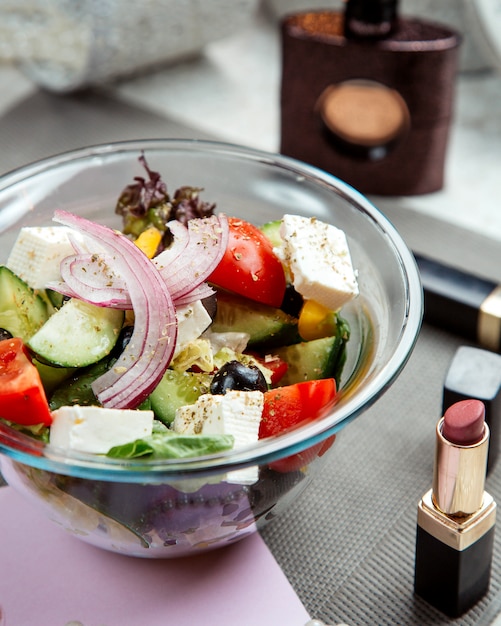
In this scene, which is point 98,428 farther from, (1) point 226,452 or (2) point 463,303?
(2) point 463,303

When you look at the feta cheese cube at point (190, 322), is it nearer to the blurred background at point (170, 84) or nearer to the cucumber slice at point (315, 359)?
the cucumber slice at point (315, 359)

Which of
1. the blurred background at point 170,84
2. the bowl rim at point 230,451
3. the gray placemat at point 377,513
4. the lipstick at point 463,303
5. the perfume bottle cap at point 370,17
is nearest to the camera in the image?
the bowl rim at point 230,451

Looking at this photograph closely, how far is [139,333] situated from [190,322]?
0.07m

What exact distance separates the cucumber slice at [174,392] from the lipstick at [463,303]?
55cm

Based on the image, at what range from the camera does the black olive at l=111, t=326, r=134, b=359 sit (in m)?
1.02

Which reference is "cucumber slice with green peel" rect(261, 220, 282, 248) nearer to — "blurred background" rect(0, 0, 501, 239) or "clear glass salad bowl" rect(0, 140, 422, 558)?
"clear glass salad bowl" rect(0, 140, 422, 558)

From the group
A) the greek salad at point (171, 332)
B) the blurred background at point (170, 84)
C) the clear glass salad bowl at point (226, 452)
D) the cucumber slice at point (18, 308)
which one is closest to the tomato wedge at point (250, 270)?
the greek salad at point (171, 332)

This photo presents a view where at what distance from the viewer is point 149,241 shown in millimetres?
1144

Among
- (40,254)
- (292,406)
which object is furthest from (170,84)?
(292,406)

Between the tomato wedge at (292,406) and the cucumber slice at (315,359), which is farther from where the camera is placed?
the cucumber slice at (315,359)

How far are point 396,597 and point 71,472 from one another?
0.47m

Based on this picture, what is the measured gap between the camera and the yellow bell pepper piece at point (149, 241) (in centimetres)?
113

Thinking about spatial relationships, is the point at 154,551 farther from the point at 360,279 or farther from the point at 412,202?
the point at 412,202

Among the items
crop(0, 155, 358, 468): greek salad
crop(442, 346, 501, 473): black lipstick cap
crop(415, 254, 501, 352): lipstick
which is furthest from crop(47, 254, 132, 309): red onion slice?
crop(415, 254, 501, 352): lipstick
